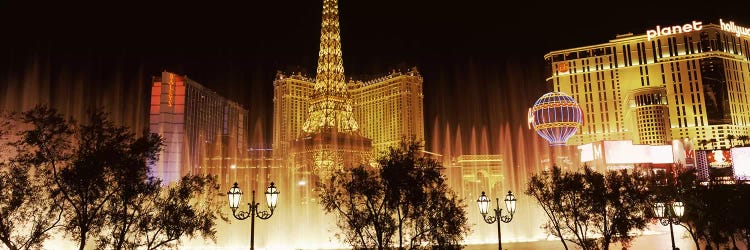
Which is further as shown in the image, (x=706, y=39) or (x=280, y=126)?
(x=280, y=126)

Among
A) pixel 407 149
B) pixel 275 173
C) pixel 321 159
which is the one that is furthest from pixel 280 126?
pixel 407 149

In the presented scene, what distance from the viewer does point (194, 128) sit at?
9512 centimetres

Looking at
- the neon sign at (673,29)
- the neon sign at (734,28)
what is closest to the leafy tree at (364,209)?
the neon sign at (673,29)

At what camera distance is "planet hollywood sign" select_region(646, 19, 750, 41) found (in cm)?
10094

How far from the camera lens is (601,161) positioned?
5884 cm

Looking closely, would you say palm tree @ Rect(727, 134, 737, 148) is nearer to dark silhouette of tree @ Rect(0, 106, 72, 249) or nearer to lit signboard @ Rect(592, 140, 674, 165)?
lit signboard @ Rect(592, 140, 674, 165)

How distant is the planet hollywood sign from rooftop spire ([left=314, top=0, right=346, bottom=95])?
62.8m

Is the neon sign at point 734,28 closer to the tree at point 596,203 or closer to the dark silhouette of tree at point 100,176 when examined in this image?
the tree at point 596,203

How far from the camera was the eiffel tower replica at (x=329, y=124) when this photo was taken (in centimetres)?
8444

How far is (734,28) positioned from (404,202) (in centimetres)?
11375

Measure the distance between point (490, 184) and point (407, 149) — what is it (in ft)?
Answer: 333

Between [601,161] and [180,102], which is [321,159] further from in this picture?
[601,161]

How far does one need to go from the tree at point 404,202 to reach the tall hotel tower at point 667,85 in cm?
9210

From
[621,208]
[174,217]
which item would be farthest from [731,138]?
[174,217]
